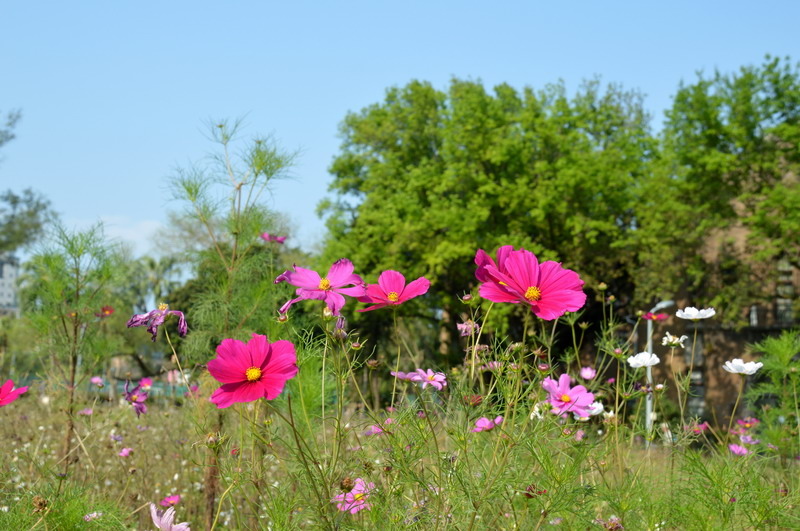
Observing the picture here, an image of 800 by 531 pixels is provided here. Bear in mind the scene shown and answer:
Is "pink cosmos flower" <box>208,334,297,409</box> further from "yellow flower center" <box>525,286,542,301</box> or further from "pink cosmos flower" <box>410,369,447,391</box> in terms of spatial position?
"pink cosmos flower" <box>410,369,447,391</box>

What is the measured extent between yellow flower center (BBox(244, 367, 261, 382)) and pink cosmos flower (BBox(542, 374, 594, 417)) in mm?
1104

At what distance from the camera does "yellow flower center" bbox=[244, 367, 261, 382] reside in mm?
2029

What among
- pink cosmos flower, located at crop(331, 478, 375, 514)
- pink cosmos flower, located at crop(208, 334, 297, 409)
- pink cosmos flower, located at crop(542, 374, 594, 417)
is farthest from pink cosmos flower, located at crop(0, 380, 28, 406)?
pink cosmos flower, located at crop(542, 374, 594, 417)

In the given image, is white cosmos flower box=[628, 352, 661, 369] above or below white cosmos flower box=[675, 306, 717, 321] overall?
below

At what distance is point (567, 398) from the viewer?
2.87 meters

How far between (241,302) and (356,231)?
19.7 metres

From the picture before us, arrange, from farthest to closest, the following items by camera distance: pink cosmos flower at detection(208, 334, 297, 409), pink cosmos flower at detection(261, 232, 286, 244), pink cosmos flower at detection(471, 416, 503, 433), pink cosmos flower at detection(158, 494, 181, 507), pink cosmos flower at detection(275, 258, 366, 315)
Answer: pink cosmos flower at detection(261, 232, 286, 244), pink cosmos flower at detection(158, 494, 181, 507), pink cosmos flower at detection(471, 416, 503, 433), pink cosmos flower at detection(275, 258, 366, 315), pink cosmos flower at detection(208, 334, 297, 409)

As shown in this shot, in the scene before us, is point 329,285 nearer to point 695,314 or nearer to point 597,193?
point 695,314

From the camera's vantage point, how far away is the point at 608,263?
24.1 m

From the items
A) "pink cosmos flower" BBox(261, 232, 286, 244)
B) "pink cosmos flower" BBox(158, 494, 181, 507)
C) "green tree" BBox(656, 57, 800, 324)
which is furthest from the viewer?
"green tree" BBox(656, 57, 800, 324)

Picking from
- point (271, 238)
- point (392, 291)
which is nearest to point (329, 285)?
point (392, 291)

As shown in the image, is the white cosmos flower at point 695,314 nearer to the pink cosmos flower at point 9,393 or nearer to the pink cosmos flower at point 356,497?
the pink cosmos flower at point 356,497

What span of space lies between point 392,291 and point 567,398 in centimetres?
92

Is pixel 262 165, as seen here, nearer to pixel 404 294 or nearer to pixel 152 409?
pixel 404 294
